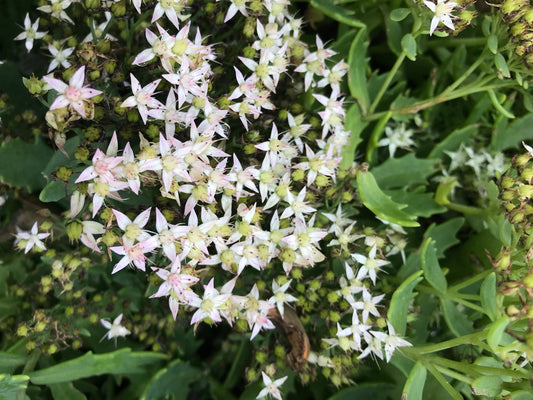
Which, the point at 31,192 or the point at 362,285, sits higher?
the point at 31,192

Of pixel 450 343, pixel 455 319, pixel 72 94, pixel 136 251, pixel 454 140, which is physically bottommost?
pixel 455 319

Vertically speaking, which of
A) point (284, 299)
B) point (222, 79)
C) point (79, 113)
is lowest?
point (284, 299)

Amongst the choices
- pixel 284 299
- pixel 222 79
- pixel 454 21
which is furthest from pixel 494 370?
pixel 222 79

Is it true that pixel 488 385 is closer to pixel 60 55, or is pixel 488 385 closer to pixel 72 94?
pixel 72 94

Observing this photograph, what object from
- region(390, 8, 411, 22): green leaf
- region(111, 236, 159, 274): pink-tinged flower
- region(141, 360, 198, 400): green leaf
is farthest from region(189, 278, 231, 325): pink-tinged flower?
region(390, 8, 411, 22): green leaf

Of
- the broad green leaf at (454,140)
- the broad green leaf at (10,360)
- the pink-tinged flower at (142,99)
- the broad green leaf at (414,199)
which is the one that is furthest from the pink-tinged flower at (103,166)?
the broad green leaf at (454,140)

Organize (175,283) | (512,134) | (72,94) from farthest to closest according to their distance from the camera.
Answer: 1. (512,134)
2. (175,283)
3. (72,94)

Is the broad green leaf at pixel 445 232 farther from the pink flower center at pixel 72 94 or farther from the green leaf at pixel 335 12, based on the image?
the pink flower center at pixel 72 94

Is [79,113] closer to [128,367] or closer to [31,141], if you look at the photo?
[31,141]

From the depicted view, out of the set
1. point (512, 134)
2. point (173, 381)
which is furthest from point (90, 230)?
point (512, 134)
